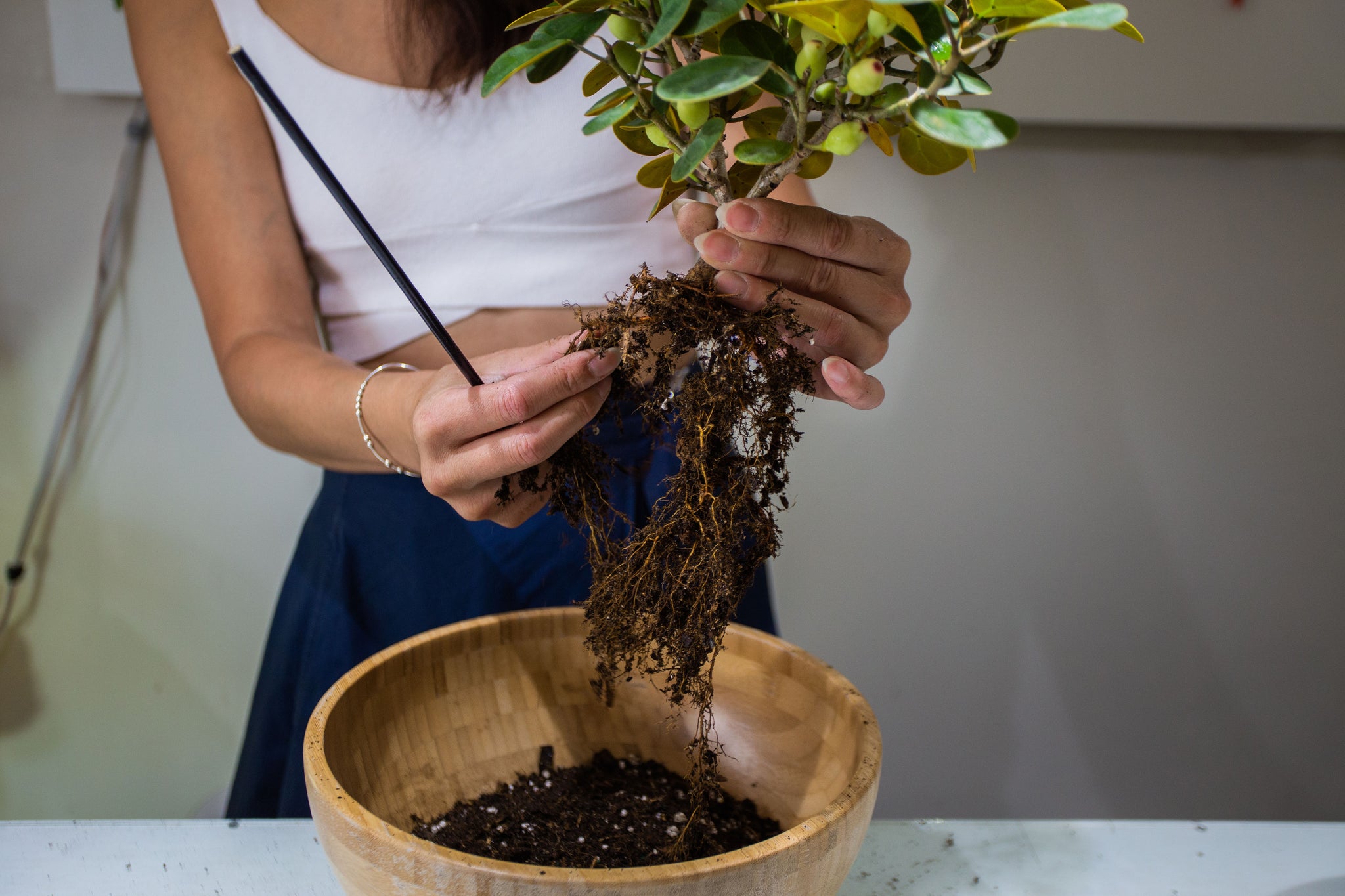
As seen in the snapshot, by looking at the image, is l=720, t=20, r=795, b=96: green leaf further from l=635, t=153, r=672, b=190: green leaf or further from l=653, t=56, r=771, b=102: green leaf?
l=635, t=153, r=672, b=190: green leaf

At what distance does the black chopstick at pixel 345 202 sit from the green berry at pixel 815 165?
250mm

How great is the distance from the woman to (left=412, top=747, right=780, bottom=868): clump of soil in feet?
0.73

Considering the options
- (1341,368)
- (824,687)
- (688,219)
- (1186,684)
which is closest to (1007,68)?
(1341,368)

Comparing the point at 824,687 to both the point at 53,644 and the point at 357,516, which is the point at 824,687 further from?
the point at 53,644

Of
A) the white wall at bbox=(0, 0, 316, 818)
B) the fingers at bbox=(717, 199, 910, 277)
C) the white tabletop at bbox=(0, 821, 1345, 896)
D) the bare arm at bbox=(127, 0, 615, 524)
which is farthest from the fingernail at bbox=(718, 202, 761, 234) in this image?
the white wall at bbox=(0, 0, 316, 818)

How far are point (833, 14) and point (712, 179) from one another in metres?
0.17

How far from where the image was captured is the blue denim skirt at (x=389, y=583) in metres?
0.90

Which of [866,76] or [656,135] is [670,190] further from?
[866,76]

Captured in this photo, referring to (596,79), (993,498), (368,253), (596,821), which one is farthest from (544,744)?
(993,498)

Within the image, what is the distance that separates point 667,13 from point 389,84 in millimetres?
723

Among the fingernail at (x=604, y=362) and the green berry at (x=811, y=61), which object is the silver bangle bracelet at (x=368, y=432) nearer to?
the fingernail at (x=604, y=362)

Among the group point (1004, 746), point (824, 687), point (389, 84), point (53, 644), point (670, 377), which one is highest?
point (389, 84)

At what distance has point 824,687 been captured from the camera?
611 mm

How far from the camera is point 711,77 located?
1.24 feet
